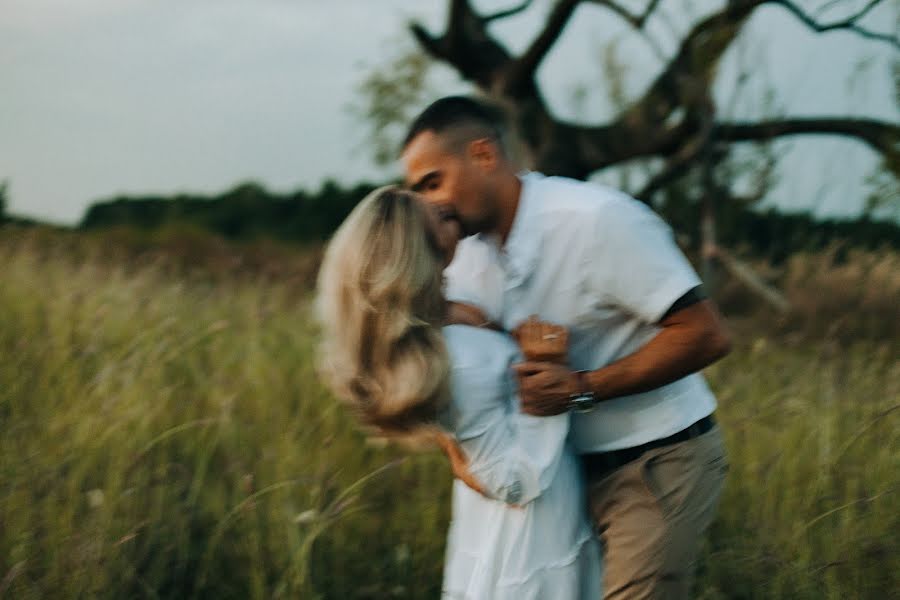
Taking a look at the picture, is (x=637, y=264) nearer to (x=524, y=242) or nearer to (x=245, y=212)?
(x=524, y=242)

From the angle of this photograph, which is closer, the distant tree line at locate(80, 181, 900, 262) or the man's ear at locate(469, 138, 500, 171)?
the man's ear at locate(469, 138, 500, 171)

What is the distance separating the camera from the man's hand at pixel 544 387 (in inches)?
89.3

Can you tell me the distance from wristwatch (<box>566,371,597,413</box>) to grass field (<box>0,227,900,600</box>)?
2.88 ft

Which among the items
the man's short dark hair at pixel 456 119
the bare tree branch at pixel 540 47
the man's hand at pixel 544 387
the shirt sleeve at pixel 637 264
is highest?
the bare tree branch at pixel 540 47

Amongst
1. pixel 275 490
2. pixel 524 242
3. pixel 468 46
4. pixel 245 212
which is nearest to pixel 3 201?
pixel 468 46

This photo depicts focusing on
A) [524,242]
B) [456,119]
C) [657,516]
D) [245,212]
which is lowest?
[657,516]

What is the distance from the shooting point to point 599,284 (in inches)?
95.3

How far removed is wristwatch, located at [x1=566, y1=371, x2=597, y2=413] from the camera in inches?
91.7

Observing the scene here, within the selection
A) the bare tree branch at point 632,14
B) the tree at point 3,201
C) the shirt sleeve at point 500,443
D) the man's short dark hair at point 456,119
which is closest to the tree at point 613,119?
the bare tree branch at point 632,14

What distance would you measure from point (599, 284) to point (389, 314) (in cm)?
49

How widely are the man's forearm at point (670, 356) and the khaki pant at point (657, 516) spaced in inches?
9.5

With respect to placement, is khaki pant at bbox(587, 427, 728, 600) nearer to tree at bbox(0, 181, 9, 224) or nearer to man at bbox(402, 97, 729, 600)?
man at bbox(402, 97, 729, 600)

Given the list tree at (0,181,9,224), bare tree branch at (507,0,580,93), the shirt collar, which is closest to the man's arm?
the shirt collar

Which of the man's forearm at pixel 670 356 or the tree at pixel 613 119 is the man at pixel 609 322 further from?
the tree at pixel 613 119
